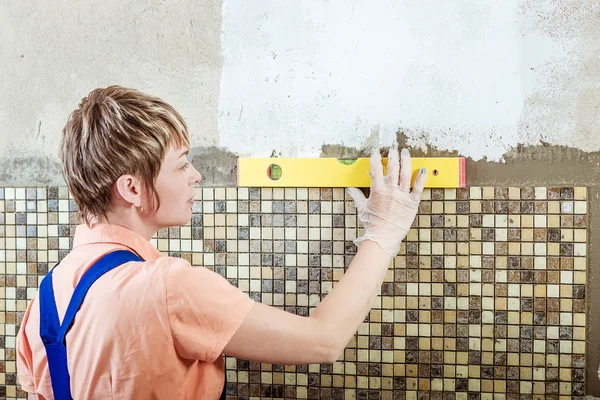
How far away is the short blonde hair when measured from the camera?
1056mm

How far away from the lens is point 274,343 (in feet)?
3.30

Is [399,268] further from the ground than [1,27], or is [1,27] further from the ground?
[1,27]

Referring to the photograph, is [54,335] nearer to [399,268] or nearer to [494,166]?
[399,268]

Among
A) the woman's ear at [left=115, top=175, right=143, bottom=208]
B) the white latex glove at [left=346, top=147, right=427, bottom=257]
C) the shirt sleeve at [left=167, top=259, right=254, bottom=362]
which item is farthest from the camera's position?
the white latex glove at [left=346, top=147, right=427, bottom=257]

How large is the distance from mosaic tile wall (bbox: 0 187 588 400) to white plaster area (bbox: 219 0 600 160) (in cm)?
14

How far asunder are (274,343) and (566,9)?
1.07 m

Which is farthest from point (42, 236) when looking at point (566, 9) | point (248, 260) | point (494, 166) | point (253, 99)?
point (566, 9)

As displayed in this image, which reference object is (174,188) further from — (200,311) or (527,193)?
(527,193)

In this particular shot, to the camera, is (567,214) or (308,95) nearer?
(567,214)

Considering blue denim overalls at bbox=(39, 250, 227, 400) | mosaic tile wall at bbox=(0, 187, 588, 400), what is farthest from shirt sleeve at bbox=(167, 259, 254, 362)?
mosaic tile wall at bbox=(0, 187, 588, 400)

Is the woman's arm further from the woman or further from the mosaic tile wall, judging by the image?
the mosaic tile wall

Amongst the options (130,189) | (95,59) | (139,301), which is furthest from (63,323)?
(95,59)

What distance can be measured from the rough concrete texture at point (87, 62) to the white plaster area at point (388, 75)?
7 cm

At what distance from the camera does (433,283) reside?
1446mm
